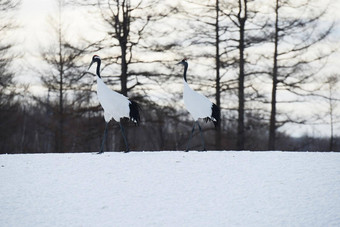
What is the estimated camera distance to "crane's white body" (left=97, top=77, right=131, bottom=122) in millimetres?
12211

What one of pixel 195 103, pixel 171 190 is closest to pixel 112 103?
pixel 195 103

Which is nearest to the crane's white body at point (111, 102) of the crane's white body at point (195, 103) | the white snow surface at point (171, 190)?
the white snow surface at point (171, 190)

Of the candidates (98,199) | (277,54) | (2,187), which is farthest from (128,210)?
(277,54)

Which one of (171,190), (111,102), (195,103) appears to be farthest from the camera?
(195,103)

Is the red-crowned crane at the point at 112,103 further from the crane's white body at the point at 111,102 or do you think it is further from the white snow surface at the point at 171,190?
the white snow surface at the point at 171,190

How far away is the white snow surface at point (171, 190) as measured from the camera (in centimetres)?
800

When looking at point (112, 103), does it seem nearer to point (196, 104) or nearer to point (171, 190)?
point (196, 104)

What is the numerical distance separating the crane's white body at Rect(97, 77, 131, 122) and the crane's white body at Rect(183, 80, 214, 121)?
1619 millimetres

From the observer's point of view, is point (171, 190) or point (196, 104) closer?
point (171, 190)

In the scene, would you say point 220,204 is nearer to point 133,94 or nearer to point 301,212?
point 301,212

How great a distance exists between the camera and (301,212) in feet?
26.7

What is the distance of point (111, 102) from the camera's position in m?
12.2

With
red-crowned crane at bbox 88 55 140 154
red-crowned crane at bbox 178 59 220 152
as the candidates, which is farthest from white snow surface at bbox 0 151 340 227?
red-crowned crane at bbox 178 59 220 152

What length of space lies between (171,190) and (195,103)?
3.96 metres
